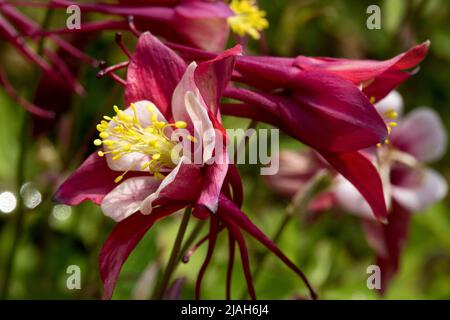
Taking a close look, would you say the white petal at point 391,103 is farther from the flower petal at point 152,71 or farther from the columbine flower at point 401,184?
the flower petal at point 152,71

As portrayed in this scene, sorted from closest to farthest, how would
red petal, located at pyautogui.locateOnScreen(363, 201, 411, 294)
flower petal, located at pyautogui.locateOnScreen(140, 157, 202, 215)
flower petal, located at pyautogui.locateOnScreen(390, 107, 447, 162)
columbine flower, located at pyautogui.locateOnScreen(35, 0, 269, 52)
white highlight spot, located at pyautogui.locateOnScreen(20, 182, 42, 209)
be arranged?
flower petal, located at pyautogui.locateOnScreen(140, 157, 202, 215) < columbine flower, located at pyautogui.locateOnScreen(35, 0, 269, 52) < white highlight spot, located at pyautogui.locateOnScreen(20, 182, 42, 209) < red petal, located at pyautogui.locateOnScreen(363, 201, 411, 294) < flower petal, located at pyautogui.locateOnScreen(390, 107, 447, 162)

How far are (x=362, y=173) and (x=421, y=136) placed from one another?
0.57m

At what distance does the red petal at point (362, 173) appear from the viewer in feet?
2.41

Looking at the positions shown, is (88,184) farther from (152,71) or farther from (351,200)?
(351,200)

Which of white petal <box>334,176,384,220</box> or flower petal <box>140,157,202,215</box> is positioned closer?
flower petal <box>140,157,202,215</box>

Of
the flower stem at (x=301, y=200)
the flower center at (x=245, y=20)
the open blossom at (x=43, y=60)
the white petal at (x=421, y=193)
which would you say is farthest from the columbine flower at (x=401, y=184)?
the open blossom at (x=43, y=60)

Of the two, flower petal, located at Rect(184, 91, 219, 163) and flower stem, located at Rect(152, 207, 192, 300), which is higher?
flower petal, located at Rect(184, 91, 219, 163)

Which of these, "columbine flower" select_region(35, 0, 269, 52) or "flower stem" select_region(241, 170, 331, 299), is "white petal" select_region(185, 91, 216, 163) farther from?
"flower stem" select_region(241, 170, 331, 299)

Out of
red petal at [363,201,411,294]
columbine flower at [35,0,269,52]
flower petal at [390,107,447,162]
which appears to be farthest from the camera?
flower petal at [390,107,447,162]

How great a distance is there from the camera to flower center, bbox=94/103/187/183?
0.73 meters

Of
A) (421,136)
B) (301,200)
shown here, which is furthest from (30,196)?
(421,136)

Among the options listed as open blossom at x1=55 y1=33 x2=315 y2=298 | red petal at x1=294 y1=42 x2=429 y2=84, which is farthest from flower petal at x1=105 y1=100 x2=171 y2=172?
red petal at x1=294 y1=42 x2=429 y2=84

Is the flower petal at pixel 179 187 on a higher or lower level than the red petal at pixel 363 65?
lower

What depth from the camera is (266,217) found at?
1.46m
